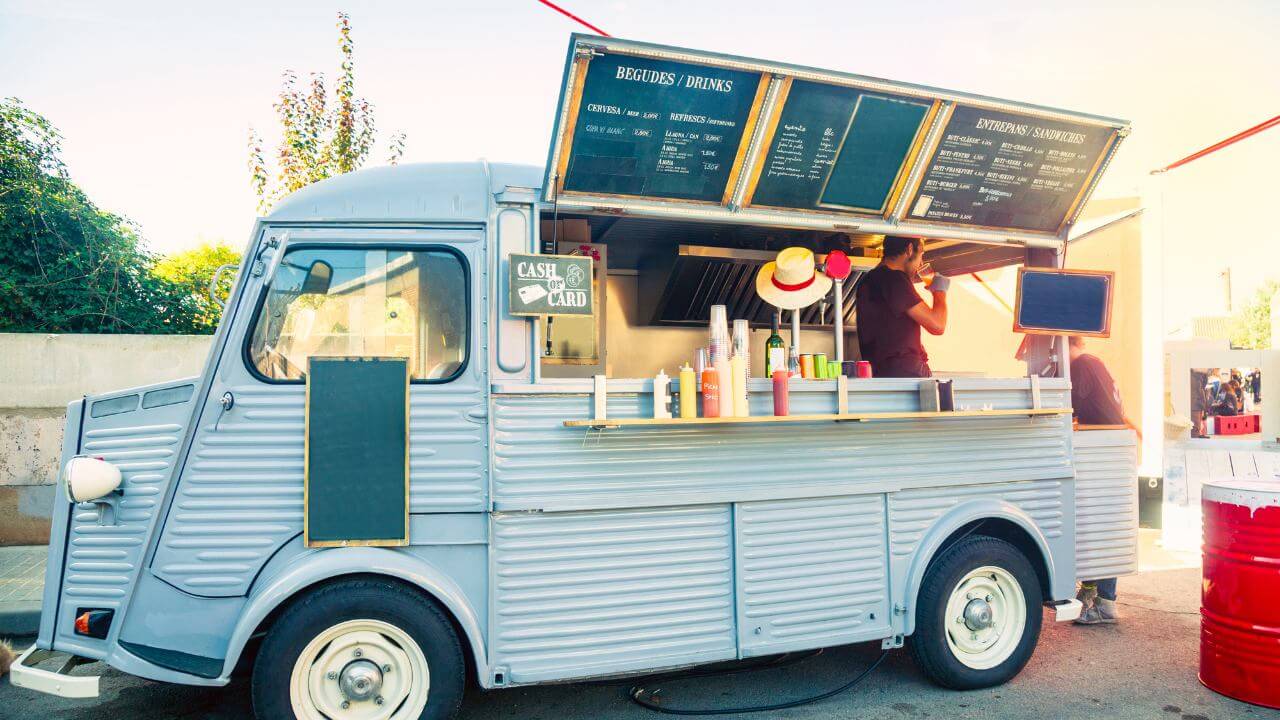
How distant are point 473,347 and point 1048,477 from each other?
365 cm

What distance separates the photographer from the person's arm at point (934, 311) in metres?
5.09

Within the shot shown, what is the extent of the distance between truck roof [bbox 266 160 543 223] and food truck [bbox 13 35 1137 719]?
18 mm

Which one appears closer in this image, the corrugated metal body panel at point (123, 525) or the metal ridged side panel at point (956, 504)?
the corrugated metal body panel at point (123, 525)

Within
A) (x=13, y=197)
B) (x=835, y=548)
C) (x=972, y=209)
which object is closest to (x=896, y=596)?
(x=835, y=548)

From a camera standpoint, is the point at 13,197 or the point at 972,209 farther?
the point at 13,197

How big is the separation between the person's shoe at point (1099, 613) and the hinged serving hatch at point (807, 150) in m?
2.88

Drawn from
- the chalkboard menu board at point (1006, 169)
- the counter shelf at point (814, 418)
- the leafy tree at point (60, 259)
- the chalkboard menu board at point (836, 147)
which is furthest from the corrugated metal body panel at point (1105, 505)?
the leafy tree at point (60, 259)

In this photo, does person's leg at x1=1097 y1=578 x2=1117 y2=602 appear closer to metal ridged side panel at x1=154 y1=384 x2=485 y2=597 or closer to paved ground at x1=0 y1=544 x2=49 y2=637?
metal ridged side panel at x1=154 y1=384 x2=485 y2=597

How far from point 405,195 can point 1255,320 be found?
64274mm

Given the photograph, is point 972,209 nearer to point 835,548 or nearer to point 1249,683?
point 835,548

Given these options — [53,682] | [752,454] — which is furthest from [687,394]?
[53,682]

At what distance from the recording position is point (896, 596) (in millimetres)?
4355

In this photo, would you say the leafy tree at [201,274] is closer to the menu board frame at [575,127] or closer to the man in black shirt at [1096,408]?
the menu board frame at [575,127]

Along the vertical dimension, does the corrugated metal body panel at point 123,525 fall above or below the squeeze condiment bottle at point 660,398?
below
